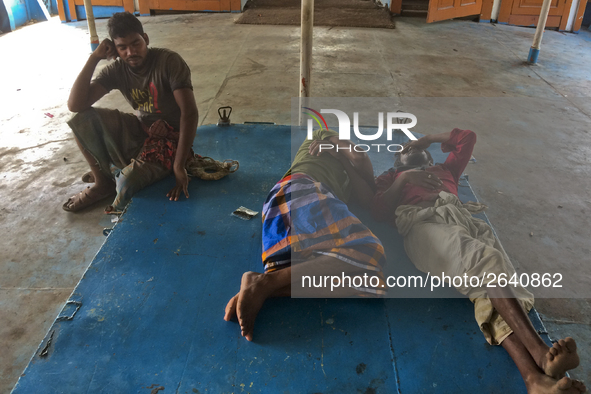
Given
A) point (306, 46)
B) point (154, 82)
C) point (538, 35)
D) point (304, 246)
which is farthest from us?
point (538, 35)

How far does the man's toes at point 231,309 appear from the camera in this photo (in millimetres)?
1533

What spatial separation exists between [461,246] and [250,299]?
0.81 meters

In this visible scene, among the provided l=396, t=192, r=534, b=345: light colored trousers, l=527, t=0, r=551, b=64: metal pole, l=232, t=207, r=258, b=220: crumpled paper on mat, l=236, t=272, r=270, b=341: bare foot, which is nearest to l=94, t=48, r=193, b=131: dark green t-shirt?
l=232, t=207, r=258, b=220: crumpled paper on mat

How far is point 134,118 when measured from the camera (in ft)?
7.95

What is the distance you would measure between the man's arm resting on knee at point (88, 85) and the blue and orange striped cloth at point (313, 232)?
1162mm

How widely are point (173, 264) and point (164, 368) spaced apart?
51 centimetres

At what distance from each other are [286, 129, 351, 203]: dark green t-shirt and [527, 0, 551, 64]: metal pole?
13.5 feet

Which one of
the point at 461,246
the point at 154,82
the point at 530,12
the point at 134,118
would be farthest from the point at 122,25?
the point at 530,12

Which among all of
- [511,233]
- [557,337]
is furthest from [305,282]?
[511,233]

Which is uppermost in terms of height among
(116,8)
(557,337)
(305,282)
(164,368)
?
(116,8)

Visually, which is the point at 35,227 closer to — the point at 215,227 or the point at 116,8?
the point at 215,227

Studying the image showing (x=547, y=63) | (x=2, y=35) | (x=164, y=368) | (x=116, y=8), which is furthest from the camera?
(x=116, y=8)

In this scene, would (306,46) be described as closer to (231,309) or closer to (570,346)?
(231,309)

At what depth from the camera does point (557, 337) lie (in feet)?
5.74
